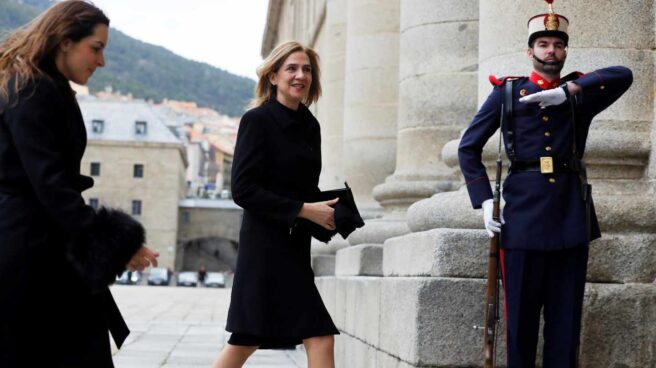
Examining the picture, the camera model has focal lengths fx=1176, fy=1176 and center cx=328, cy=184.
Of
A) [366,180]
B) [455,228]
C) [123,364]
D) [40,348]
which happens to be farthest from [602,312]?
[366,180]

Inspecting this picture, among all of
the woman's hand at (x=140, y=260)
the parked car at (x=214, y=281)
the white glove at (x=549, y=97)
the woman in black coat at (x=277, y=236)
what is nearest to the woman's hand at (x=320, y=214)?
the woman in black coat at (x=277, y=236)

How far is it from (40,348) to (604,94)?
268 centimetres

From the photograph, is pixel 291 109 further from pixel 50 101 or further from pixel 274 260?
pixel 50 101

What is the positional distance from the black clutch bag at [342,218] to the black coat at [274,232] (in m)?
0.06

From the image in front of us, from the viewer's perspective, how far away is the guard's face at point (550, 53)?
5078 mm

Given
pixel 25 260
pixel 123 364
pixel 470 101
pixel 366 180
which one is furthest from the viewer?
pixel 366 180

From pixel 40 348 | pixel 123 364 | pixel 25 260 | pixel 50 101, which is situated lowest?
pixel 123 364

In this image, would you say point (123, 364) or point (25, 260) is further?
point (123, 364)

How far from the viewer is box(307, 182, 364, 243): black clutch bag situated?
536 cm

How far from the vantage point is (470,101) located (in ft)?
29.3

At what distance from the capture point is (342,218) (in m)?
5.36

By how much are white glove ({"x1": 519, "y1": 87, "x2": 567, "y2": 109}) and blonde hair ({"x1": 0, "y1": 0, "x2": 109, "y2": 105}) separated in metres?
1.92

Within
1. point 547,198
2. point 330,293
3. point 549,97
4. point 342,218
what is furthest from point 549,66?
point 330,293

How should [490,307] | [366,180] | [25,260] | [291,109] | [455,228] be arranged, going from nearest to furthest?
[25,260], [490,307], [291,109], [455,228], [366,180]
